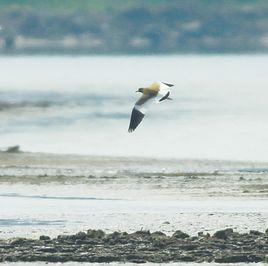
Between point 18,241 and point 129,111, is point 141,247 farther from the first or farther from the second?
point 129,111

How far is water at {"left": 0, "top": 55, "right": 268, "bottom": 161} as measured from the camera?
111ft

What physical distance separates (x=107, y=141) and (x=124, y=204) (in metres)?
11.0

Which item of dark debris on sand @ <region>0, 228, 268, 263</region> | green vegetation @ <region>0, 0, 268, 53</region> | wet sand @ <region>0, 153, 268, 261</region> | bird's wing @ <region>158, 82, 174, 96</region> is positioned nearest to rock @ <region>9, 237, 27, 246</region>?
dark debris on sand @ <region>0, 228, 268, 263</region>

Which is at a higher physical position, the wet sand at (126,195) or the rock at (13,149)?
the rock at (13,149)

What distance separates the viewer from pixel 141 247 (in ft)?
64.7

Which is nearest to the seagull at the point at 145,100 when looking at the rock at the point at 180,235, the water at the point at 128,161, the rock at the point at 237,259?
the water at the point at 128,161

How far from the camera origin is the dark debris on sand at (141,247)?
19.2 metres

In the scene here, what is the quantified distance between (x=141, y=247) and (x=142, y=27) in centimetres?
5772

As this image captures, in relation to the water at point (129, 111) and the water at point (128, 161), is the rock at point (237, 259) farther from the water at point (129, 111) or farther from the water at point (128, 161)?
the water at point (129, 111)

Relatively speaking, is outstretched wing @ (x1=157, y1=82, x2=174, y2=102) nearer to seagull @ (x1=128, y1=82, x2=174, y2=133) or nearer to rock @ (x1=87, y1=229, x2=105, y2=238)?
seagull @ (x1=128, y1=82, x2=174, y2=133)

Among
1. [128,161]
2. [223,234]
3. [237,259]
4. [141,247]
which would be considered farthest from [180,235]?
[128,161]

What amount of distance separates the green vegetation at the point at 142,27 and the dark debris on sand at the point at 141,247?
55.7 metres

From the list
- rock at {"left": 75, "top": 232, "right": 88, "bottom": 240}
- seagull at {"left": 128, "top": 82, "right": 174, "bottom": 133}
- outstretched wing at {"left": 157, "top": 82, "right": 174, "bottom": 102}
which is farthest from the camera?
seagull at {"left": 128, "top": 82, "right": 174, "bottom": 133}

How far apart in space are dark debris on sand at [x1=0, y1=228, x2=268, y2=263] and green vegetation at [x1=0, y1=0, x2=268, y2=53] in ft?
183
